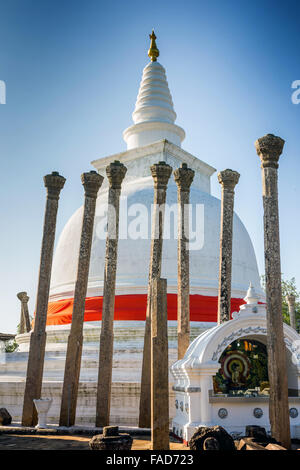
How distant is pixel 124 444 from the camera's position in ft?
26.0

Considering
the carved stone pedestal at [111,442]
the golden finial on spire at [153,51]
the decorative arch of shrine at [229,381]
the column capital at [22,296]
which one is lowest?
the carved stone pedestal at [111,442]

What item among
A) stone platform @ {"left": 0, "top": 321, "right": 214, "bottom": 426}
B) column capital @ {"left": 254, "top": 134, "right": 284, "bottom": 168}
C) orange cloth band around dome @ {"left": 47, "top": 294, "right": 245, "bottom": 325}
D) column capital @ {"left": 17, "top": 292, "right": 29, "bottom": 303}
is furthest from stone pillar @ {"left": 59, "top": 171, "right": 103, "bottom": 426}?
column capital @ {"left": 17, "top": 292, "right": 29, "bottom": 303}

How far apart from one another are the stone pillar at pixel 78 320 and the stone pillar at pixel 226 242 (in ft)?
12.0

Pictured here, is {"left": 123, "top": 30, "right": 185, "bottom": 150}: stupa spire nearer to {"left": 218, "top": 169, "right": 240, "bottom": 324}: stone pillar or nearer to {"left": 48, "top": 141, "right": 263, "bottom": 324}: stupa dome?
{"left": 48, "top": 141, "right": 263, "bottom": 324}: stupa dome

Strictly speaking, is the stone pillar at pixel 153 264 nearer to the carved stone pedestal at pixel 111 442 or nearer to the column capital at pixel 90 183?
the column capital at pixel 90 183

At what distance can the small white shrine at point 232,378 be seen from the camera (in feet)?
31.5

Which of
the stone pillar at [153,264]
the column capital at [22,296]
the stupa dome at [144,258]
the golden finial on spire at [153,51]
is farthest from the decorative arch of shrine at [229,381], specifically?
the golden finial on spire at [153,51]

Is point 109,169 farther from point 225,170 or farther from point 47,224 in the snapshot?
point 225,170

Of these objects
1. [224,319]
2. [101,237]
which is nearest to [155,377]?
[224,319]

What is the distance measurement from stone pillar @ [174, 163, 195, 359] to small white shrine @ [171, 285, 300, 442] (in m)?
1.35

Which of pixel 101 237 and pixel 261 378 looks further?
pixel 101 237

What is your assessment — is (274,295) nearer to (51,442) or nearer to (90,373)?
(51,442)

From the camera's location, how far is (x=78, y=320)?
12242 millimetres

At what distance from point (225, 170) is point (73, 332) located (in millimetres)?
6316
